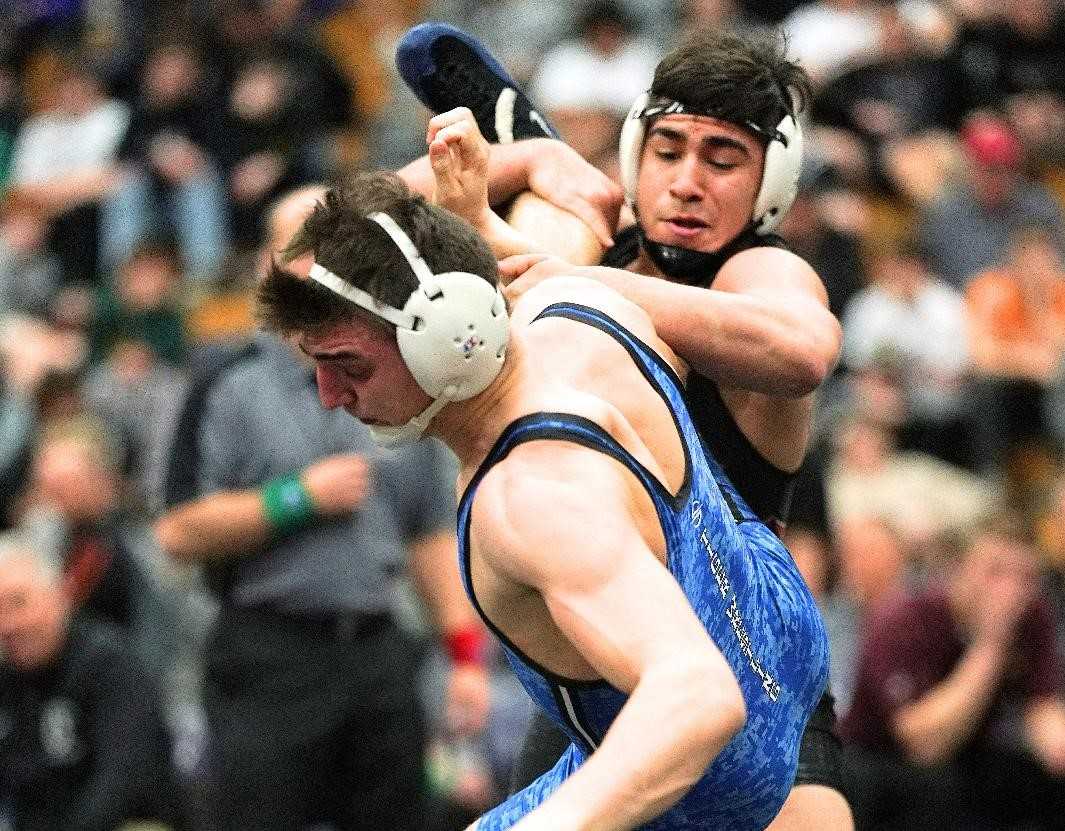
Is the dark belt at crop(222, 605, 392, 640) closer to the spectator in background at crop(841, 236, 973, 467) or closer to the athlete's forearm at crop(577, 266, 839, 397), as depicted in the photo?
the athlete's forearm at crop(577, 266, 839, 397)

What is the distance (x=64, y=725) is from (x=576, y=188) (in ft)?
12.1

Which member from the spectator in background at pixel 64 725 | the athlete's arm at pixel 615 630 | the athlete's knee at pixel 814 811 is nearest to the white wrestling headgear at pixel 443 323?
the athlete's arm at pixel 615 630

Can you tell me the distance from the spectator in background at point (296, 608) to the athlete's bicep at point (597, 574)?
12.4ft

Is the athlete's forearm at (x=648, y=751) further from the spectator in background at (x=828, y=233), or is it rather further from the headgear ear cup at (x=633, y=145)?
the spectator in background at (x=828, y=233)

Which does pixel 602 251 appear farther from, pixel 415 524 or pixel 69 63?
pixel 69 63

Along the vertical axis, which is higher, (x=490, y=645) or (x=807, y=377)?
(x=807, y=377)

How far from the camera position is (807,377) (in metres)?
4.38

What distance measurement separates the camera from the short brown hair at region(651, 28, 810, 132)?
4672 mm

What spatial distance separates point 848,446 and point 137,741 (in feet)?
12.5

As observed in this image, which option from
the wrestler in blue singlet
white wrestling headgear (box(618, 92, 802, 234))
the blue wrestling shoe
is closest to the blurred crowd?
the blue wrestling shoe

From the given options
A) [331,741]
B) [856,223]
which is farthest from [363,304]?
[856,223]

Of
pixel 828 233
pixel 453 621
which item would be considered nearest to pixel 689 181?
pixel 453 621

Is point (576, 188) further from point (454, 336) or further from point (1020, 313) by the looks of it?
point (1020, 313)

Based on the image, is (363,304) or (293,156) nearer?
(363,304)
